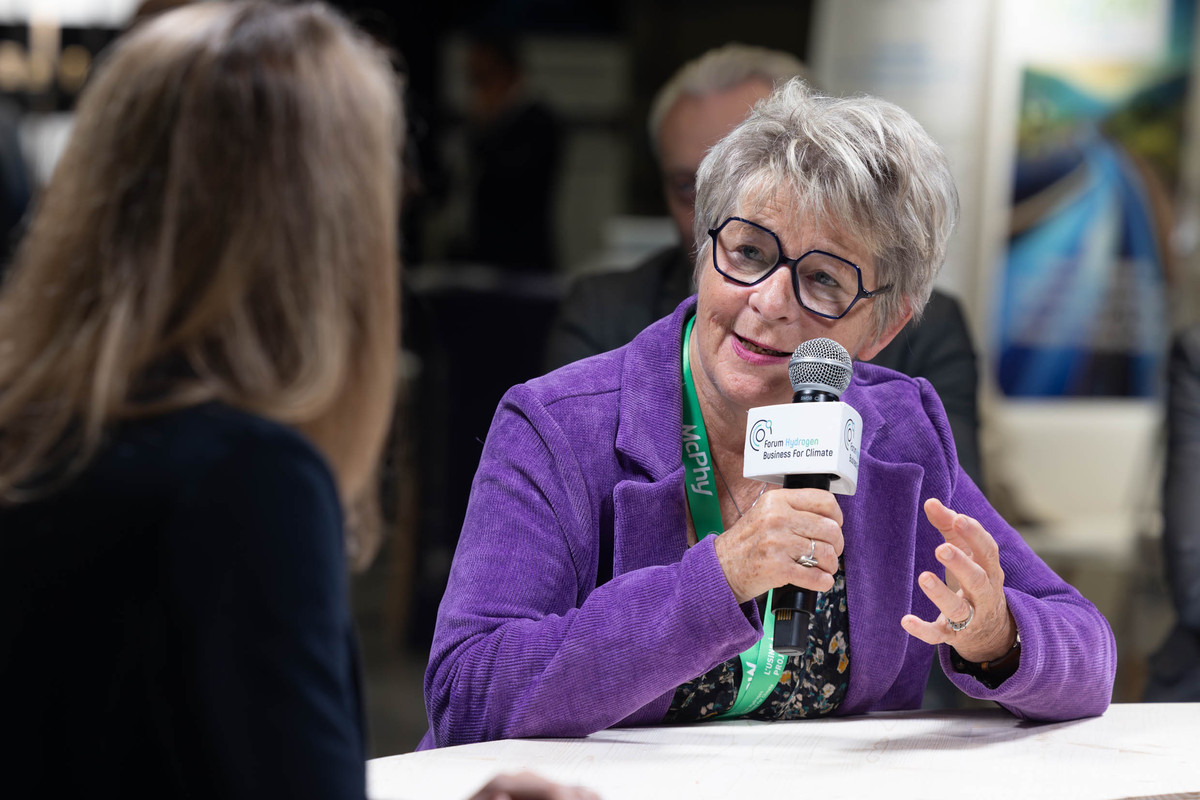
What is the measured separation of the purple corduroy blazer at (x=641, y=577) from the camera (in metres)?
1.62

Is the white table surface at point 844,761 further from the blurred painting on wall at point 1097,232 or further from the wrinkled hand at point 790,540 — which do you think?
the blurred painting on wall at point 1097,232

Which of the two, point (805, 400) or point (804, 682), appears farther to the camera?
point (804, 682)

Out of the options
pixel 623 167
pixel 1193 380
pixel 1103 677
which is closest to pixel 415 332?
pixel 1193 380

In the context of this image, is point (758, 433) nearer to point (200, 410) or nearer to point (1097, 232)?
point (200, 410)

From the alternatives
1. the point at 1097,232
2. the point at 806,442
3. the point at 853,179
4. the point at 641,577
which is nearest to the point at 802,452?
the point at 806,442

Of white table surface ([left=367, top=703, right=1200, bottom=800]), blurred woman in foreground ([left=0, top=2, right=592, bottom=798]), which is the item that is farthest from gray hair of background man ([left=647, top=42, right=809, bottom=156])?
blurred woman in foreground ([left=0, top=2, right=592, bottom=798])

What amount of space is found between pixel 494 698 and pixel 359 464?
60 cm

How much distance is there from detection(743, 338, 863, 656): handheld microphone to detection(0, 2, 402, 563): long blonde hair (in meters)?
0.65

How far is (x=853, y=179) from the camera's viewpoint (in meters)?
1.84

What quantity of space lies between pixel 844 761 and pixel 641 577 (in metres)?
0.34

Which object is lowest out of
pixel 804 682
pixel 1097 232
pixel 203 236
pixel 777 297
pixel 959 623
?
pixel 804 682

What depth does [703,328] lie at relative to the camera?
1.94 m

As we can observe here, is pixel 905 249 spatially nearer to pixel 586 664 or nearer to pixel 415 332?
pixel 586 664

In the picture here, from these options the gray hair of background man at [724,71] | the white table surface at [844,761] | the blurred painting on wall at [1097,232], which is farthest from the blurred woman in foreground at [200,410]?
the blurred painting on wall at [1097,232]
